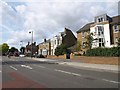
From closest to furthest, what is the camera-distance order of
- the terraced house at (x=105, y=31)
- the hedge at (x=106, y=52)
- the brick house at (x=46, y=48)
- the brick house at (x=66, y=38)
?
the hedge at (x=106, y=52), the terraced house at (x=105, y=31), the brick house at (x=66, y=38), the brick house at (x=46, y=48)

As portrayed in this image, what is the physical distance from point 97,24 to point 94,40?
4.53 metres

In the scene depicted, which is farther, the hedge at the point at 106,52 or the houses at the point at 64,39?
the houses at the point at 64,39

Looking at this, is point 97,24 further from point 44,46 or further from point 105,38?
point 44,46

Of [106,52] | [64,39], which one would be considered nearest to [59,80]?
[106,52]

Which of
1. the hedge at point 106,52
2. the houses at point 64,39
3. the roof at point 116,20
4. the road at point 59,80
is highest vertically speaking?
the roof at point 116,20

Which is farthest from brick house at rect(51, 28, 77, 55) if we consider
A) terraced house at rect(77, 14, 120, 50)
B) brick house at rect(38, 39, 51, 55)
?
terraced house at rect(77, 14, 120, 50)

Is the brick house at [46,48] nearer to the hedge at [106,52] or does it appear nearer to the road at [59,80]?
the hedge at [106,52]

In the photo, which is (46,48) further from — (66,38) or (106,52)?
(106,52)

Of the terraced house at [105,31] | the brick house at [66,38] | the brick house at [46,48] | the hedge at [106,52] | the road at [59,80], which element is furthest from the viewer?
the brick house at [46,48]

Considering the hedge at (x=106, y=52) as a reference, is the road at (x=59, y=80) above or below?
below

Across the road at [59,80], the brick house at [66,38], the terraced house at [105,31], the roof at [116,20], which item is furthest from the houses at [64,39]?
the road at [59,80]

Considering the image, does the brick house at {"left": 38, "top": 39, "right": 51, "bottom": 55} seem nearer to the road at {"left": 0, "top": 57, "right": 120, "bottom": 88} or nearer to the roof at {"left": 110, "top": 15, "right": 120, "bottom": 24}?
the roof at {"left": 110, "top": 15, "right": 120, "bottom": 24}

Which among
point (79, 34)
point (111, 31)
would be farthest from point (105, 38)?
point (79, 34)

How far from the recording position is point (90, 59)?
37.3 m
